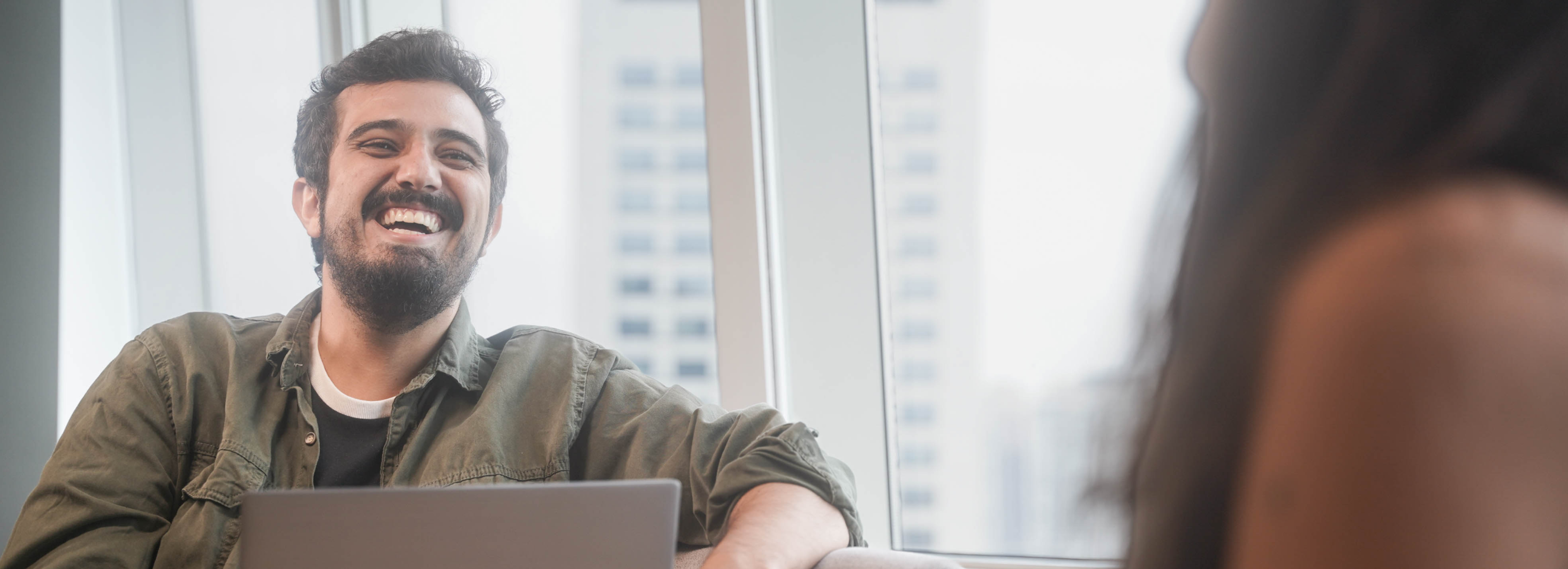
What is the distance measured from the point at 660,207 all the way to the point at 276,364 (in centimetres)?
89

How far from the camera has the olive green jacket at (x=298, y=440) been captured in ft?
4.90

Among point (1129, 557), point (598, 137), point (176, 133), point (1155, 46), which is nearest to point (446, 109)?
point (598, 137)

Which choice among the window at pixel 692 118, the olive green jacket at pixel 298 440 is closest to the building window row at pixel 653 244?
the window at pixel 692 118

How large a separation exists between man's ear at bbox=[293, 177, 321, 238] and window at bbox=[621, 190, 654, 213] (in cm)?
67

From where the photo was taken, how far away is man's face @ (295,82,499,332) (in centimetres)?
173

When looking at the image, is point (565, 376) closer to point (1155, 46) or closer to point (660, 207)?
point (660, 207)

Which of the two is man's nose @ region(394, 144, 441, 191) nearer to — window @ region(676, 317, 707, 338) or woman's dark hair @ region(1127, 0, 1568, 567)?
window @ region(676, 317, 707, 338)

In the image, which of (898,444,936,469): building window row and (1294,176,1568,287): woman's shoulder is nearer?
(1294,176,1568,287): woman's shoulder

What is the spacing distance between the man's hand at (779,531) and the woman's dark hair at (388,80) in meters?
0.95

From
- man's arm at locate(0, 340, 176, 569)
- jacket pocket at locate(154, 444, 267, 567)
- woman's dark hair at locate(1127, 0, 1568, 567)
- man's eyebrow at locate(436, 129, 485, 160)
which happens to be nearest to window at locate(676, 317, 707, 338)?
man's eyebrow at locate(436, 129, 485, 160)

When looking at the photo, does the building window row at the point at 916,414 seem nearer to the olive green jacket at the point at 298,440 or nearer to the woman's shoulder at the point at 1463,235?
the olive green jacket at the point at 298,440

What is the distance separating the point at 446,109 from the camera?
1.84m

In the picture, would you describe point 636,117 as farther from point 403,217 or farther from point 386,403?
point 386,403

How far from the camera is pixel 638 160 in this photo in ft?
7.24
